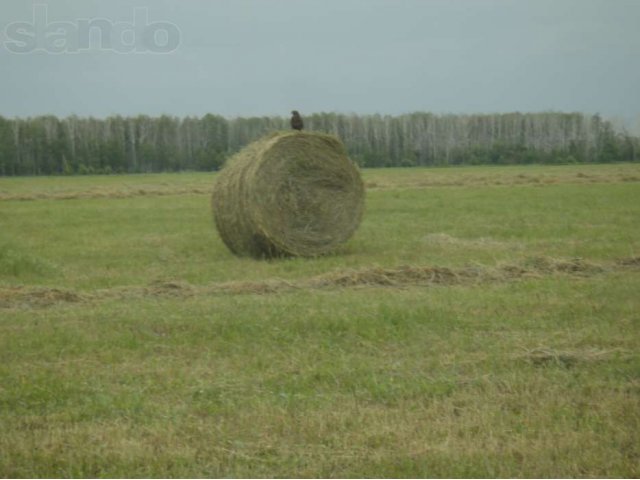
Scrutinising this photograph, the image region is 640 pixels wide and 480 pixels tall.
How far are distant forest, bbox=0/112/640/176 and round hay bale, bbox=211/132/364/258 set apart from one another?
46.3m

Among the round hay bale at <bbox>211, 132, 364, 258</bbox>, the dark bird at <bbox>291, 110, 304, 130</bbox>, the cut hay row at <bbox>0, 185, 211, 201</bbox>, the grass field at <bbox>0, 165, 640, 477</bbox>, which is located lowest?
the cut hay row at <bbox>0, 185, 211, 201</bbox>

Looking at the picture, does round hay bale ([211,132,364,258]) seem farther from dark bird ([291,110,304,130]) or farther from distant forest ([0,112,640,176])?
distant forest ([0,112,640,176])

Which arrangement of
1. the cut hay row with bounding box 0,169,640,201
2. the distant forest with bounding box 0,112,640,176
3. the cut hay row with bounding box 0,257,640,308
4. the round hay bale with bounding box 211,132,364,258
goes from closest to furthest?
the cut hay row with bounding box 0,257,640,308
the round hay bale with bounding box 211,132,364,258
the cut hay row with bounding box 0,169,640,201
the distant forest with bounding box 0,112,640,176

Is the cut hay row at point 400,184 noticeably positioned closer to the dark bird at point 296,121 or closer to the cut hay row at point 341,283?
the dark bird at point 296,121

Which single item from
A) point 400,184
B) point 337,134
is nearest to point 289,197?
point 400,184

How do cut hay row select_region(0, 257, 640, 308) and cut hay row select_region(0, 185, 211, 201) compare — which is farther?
cut hay row select_region(0, 185, 211, 201)

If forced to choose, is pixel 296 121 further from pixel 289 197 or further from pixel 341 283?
pixel 341 283

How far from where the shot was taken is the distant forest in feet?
214

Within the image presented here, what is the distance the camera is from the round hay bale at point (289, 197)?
1511 cm

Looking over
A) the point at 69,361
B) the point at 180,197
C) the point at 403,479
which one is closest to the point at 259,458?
the point at 403,479

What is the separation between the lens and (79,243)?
689 inches

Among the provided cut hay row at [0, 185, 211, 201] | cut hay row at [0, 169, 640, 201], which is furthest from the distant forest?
cut hay row at [0, 185, 211, 201]

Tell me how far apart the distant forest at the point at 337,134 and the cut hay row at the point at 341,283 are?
4966 centimetres

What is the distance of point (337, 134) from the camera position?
2618 inches
